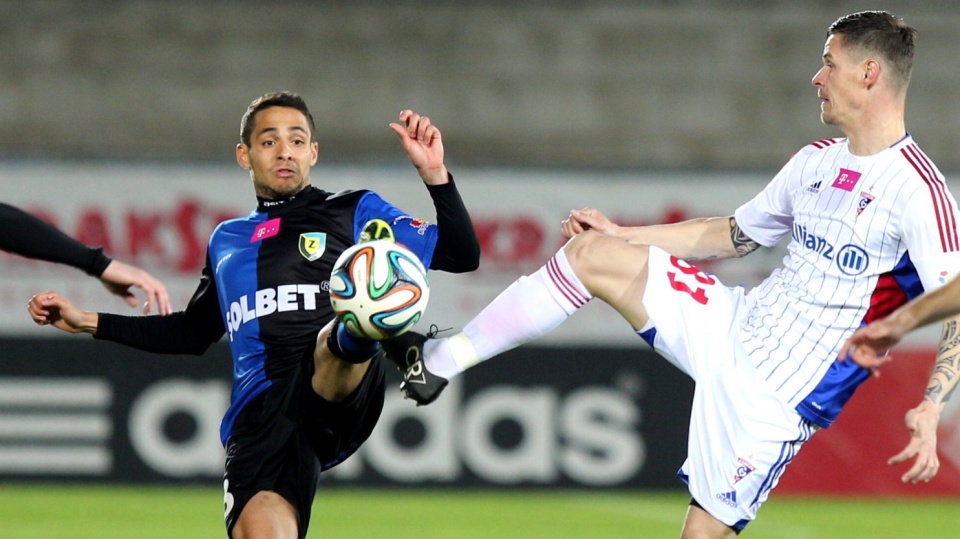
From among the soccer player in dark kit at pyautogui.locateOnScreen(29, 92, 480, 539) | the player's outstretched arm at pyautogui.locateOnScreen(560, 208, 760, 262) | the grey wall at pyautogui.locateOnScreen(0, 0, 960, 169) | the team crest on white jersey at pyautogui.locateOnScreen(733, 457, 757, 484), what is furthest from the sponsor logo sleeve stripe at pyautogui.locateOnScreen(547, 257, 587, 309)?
the grey wall at pyautogui.locateOnScreen(0, 0, 960, 169)

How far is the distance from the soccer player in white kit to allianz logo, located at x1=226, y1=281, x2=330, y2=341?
543mm

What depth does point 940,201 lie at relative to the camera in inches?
181

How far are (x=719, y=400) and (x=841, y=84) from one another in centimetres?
119

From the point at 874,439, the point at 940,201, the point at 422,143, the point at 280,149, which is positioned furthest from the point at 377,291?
the point at 874,439

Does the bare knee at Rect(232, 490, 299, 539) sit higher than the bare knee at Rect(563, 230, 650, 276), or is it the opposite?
the bare knee at Rect(563, 230, 650, 276)

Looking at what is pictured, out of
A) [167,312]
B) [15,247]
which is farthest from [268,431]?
[15,247]

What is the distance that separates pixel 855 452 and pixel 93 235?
256 inches

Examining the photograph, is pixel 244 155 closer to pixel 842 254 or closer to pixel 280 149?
pixel 280 149

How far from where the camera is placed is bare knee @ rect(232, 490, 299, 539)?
15.6 feet

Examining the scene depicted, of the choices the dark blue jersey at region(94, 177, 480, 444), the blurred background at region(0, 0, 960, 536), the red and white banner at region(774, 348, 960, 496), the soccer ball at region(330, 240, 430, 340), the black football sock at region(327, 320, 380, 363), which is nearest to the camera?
the soccer ball at region(330, 240, 430, 340)

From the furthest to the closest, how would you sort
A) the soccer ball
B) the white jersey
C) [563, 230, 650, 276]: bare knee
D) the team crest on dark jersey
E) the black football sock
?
the team crest on dark jersey → [563, 230, 650, 276]: bare knee → the white jersey → the black football sock → the soccer ball

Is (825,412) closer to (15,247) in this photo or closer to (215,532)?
(15,247)

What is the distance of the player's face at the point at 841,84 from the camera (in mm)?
4785

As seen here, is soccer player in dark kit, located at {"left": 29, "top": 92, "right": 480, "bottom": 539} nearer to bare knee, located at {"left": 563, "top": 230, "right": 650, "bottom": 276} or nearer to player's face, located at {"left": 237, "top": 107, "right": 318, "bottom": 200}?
player's face, located at {"left": 237, "top": 107, "right": 318, "bottom": 200}
